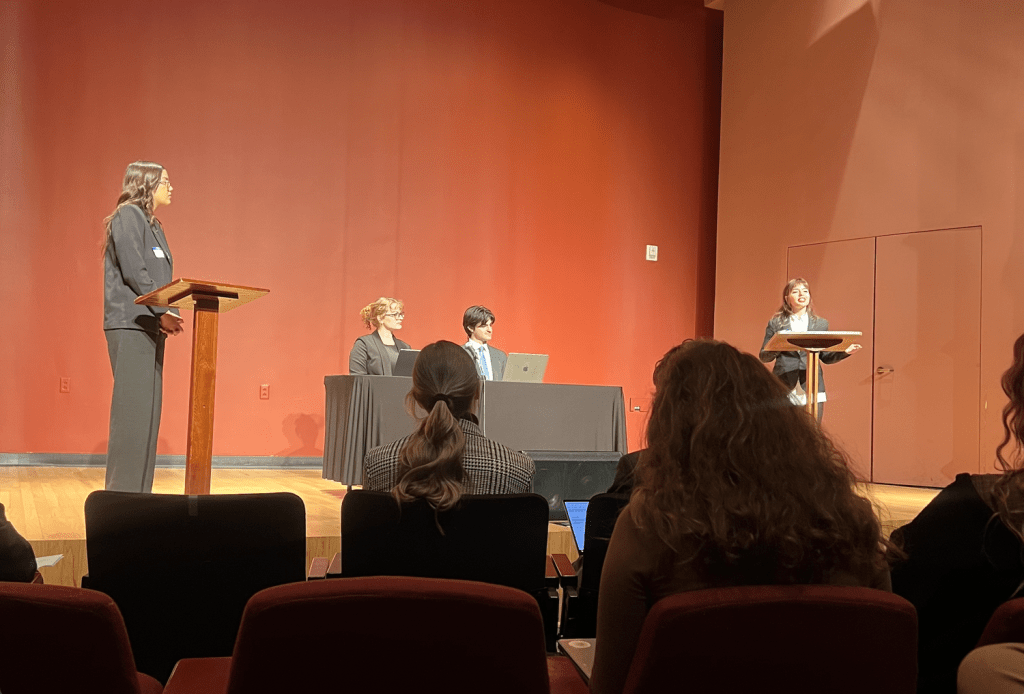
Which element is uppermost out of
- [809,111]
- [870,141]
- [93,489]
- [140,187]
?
[809,111]

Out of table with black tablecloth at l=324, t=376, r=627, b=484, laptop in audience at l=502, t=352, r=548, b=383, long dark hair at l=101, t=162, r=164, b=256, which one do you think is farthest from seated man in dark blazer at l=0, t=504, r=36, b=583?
laptop in audience at l=502, t=352, r=548, b=383

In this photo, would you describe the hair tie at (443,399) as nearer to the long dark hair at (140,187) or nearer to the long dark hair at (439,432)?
the long dark hair at (439,432)

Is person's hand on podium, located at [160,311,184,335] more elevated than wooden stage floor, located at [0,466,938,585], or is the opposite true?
person's hand on podium, located at [160,311,184,335]

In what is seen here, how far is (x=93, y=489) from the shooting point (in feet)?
16.1

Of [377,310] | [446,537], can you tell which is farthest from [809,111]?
[446,537]

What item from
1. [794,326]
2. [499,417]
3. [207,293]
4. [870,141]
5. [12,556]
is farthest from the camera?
[870,141]

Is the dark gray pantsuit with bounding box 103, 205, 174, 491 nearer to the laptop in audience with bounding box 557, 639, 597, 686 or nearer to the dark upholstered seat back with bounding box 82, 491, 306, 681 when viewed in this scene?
the dark upholstered seat back with bounding box 82, 491, 306, 681

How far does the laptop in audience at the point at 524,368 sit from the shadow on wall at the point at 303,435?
220cm

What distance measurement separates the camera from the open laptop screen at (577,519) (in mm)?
2469

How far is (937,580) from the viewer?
1703 millimetres

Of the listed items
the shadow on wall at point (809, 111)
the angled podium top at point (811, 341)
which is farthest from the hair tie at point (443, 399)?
the shadow on wall at point (809, 111)

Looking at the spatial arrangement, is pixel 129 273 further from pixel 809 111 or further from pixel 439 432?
pixel 809 111

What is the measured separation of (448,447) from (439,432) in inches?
2.1

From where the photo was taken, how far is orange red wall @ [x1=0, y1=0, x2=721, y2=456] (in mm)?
6211
